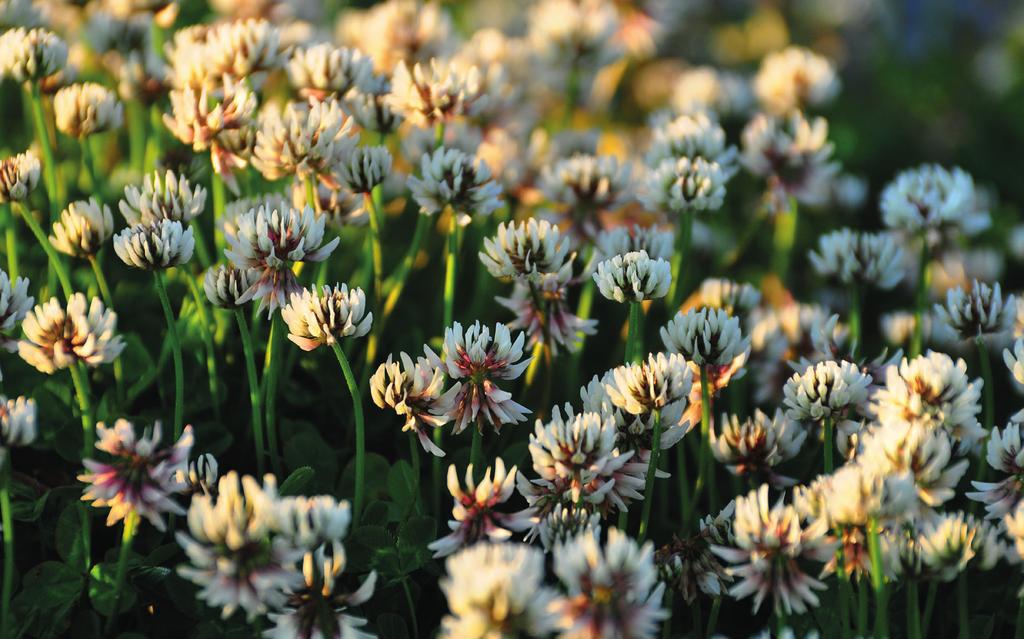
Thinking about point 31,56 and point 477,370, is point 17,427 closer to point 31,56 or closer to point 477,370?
point 477,370

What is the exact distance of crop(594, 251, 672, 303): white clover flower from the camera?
5.96ft

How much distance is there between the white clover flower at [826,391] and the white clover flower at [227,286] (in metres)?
0.93

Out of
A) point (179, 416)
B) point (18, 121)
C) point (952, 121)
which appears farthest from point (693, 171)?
point (952, 121)

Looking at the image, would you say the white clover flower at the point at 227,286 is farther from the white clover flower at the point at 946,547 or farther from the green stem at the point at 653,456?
the white clover flower at the point at 946,547

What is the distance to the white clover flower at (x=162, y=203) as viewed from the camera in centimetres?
192

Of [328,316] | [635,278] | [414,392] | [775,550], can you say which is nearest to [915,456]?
[775,550]

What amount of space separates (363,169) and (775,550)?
1010 millimetres

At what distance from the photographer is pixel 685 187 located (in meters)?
2.20

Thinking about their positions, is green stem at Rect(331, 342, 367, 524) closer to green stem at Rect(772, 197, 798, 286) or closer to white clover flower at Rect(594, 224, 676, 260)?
white clover flower at Rect(594, 224, 676, 260)

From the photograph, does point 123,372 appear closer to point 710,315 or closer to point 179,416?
point 179,416

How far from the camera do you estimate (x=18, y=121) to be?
3404mm

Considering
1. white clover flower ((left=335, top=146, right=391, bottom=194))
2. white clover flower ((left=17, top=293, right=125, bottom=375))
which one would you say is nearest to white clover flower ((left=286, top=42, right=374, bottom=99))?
white clover flower ((left=335, top=146, right=391, bottom=194))

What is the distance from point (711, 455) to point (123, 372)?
116 centimetres

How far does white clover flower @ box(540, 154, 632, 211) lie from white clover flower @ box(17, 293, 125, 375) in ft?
3.53
